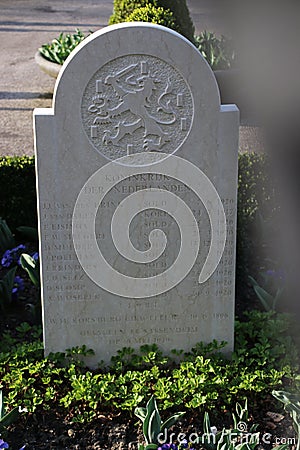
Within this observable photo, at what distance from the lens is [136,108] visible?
3879mm

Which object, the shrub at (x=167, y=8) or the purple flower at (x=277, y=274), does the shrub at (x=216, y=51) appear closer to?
the shrub at (x=167, y=8)

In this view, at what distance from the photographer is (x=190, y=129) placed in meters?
3.94

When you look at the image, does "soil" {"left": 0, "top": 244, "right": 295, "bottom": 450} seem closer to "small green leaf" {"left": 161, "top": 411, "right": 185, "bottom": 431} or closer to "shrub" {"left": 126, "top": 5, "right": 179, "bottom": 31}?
"small green leaf" {"left": 161, "top": 411, "right": 185, "bottom": 431}

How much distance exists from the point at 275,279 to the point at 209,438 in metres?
1.59

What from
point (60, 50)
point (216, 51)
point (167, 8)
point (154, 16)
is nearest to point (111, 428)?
point (154, 16)

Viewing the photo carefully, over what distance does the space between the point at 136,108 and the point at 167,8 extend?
15.8ft

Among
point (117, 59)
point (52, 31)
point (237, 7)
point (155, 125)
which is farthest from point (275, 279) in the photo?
point (237, 7)

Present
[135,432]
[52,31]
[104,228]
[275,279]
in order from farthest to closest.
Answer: [52,31], [275,279], [104,228], [135,432]

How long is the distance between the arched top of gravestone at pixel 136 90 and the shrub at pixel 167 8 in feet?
15.0

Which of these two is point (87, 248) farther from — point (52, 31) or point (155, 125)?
point (52, 31)

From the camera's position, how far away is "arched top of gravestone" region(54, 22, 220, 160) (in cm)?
375

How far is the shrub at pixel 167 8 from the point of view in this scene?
8.32m

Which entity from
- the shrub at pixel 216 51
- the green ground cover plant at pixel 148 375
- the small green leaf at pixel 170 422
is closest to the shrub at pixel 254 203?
the green ground cover plant at pixel 148 375

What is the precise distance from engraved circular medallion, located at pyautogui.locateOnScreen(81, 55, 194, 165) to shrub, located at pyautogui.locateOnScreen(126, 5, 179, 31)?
402cm
